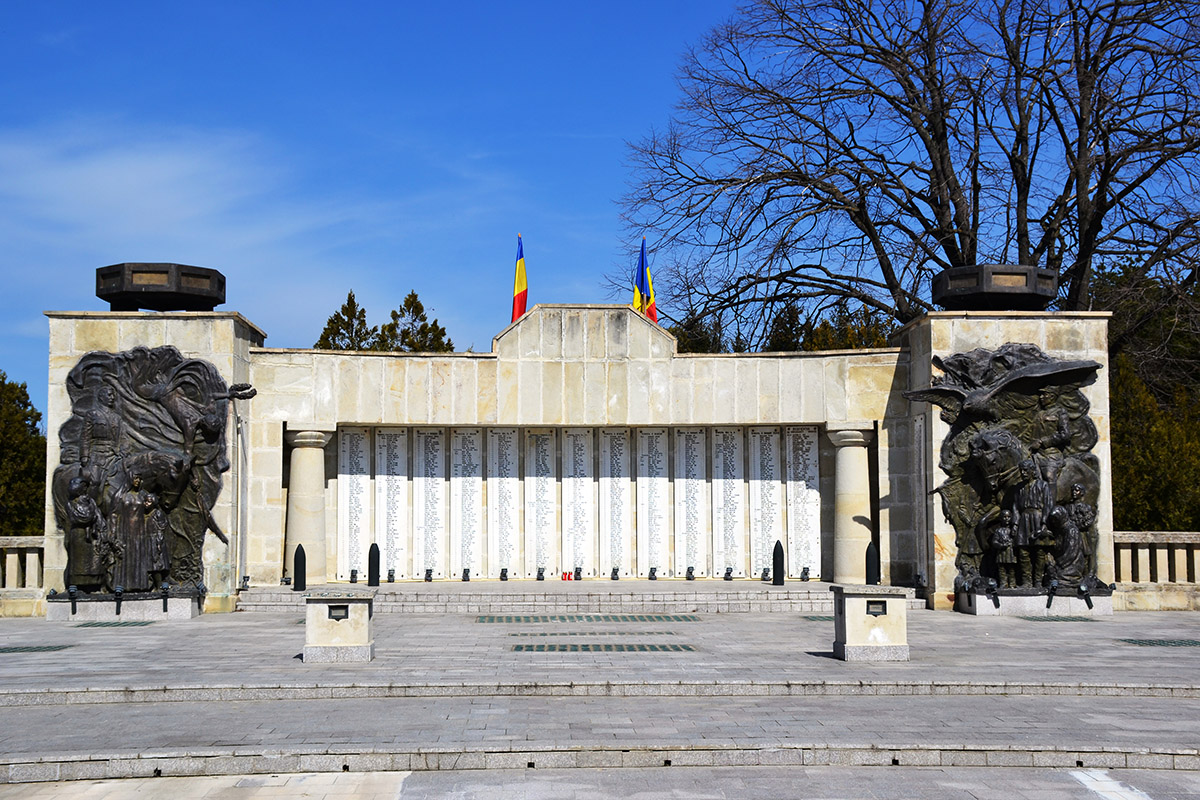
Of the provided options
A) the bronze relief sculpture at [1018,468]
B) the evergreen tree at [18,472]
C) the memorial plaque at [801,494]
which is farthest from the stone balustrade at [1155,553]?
the evergreen tree at [18,472]

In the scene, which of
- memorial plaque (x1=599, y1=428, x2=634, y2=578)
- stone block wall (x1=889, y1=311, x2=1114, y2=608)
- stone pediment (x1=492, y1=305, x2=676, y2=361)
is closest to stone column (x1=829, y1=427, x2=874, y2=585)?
stone block wall (x1=889, y1=311, x2=1114, y2=608)

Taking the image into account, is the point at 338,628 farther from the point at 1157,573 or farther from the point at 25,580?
the point at 1157,573

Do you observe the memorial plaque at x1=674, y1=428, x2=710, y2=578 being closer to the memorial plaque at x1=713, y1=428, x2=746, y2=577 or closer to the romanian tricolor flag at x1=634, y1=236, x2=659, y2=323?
the memorial plaque at x1=713, y1=428, x2=746, y2=577

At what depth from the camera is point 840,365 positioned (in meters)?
20.4

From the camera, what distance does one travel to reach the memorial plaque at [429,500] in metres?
21.1

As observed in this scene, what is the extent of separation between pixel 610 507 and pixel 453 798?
1379cm

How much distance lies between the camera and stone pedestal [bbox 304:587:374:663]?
1241 cm

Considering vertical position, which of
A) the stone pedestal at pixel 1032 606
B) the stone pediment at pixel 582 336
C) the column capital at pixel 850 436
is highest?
the stone pediment at pixel 582 336

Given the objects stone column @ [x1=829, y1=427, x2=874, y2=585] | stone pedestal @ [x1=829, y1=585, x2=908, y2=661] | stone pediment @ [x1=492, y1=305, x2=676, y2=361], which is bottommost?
stone pedestal @ [x1=829, y1=585, x2=908, y2=661]

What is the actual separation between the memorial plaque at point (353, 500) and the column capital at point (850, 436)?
846 cm

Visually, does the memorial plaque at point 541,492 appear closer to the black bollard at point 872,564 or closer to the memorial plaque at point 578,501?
the memorial plaque at point 578,501

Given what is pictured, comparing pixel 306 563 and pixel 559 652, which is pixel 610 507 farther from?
pixel 559 652

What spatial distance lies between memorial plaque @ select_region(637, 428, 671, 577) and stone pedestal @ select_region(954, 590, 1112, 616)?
580 cm

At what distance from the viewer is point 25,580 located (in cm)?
1830
